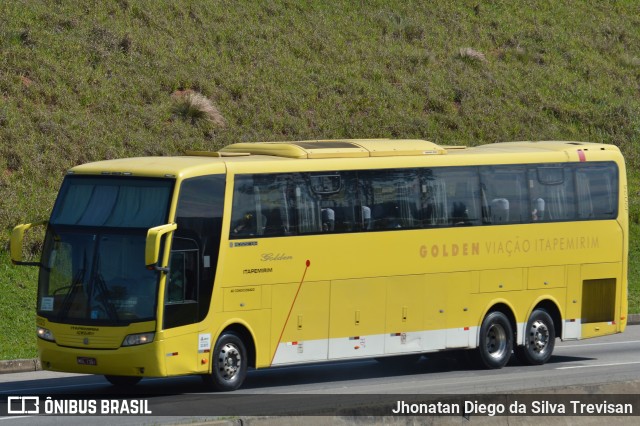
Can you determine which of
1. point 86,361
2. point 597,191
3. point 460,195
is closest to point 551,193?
point 597,191

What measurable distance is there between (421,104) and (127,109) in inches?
446

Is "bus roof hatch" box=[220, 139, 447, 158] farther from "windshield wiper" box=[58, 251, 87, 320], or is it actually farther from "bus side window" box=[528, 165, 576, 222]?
"windshield wiper" box=[58, 251, 87, 320]

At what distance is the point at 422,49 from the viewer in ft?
149

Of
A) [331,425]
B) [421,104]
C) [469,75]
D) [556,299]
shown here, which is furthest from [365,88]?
[331,425]

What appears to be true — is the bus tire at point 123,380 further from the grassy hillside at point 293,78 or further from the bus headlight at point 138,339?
the grassy hillside at point 293,78

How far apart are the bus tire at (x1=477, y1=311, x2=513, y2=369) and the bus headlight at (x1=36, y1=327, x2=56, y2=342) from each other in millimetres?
7666

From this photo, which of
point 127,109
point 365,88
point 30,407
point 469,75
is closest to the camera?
point 30,407

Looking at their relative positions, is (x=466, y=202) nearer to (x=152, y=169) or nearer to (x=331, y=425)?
(x=152, y=169)

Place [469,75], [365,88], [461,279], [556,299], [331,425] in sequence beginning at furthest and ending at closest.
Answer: [469,75] → [365,88] → [556,299] → [461,279] → [331,425]

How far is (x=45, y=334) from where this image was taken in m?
16.7

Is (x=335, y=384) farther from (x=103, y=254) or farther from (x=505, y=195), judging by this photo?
(x=505, y=195)

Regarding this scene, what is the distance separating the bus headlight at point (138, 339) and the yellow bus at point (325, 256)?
0.03 m

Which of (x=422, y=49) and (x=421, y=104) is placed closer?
(x=421, y=104)

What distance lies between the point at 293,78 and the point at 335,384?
2267 cm
